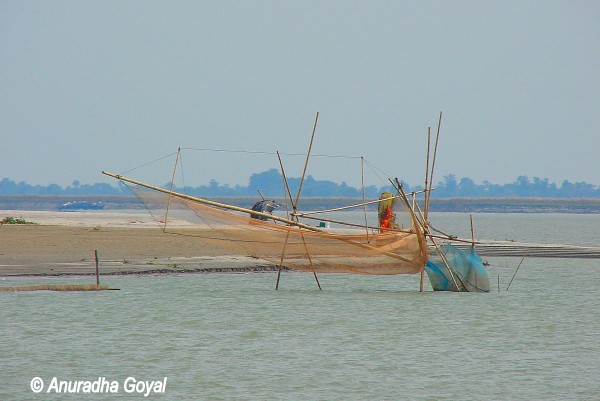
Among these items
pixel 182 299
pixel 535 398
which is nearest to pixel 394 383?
pixel 535 398

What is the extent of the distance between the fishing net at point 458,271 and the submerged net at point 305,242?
672mm

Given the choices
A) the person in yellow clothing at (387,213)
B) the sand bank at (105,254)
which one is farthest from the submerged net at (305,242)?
the sand bank at (105,254)

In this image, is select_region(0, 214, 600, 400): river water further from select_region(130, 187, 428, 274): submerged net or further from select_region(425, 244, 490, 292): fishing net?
select_region(130, 187, 428, 274): submerged net

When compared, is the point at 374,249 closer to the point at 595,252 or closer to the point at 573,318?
the point at 573,318

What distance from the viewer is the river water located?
16938mm

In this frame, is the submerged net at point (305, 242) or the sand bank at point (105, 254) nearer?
the submerged net at point (305, 242)

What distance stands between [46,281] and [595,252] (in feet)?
78.9

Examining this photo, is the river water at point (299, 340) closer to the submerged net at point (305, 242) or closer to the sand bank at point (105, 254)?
the submerged net at point (305, 242)

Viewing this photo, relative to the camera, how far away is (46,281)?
Answer: 28500 millimetres

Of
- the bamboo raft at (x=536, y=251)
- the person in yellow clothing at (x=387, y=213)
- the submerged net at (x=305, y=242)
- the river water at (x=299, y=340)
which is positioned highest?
the person in yellow clothing at (x=387, y=213)

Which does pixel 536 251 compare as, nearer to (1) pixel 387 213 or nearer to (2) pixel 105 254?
(1) pixel 387 213

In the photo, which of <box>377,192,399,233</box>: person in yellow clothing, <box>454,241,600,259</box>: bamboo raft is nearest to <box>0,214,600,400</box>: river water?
<box>377,192,399,233</box>: person in yellow clothing

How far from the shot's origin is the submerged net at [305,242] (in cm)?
2595

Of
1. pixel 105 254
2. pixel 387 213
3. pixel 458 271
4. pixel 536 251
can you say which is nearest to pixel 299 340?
pixel 387 213
